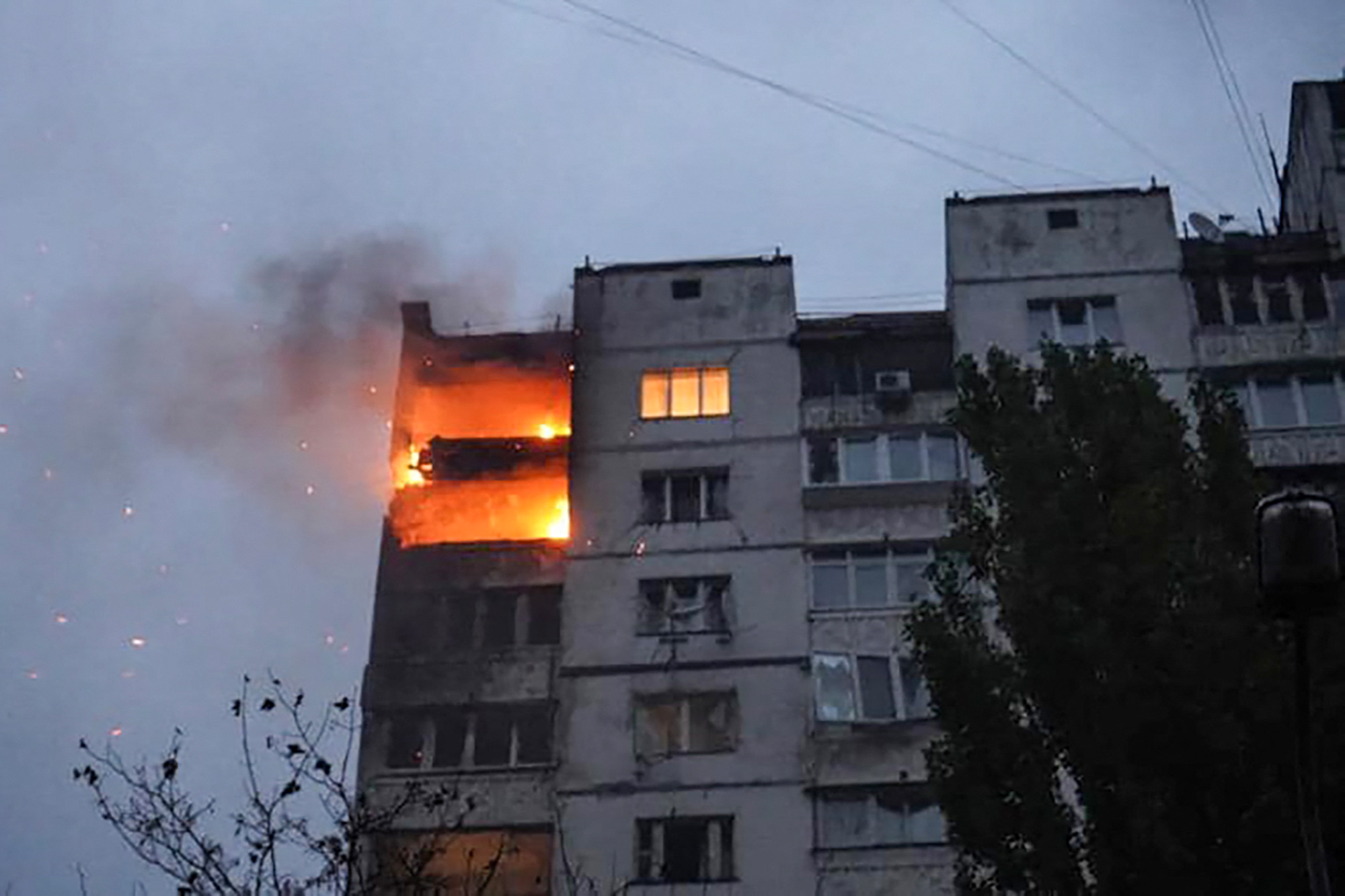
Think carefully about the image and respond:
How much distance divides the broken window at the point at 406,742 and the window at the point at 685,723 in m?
4.76

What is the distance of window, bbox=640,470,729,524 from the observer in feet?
123

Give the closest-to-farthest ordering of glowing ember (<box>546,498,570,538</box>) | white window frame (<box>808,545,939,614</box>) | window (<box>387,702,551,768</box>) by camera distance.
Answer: window (<box>387,702,551,768</box>)
white window frame (<box>808,545,939,614</box>)
glowing ember (<box>546,498,570,538</box>)

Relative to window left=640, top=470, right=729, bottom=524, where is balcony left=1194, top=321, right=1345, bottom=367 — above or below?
above

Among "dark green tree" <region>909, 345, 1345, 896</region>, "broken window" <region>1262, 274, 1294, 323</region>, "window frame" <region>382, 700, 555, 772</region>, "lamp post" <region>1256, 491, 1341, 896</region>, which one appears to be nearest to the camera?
"lamp post" <region>1256, 491, 1341, 896</region>

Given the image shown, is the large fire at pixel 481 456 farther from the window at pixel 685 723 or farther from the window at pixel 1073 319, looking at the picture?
the window at pixel 1073 319

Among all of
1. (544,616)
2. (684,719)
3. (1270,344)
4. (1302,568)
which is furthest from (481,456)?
(1302,568)

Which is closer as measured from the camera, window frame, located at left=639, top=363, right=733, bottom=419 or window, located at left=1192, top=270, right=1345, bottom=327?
window, located at left=1192, top=270, right=1345, bottom=327

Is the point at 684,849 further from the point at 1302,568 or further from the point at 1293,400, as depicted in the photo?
the point at 1302,568

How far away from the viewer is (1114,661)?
1862 cm

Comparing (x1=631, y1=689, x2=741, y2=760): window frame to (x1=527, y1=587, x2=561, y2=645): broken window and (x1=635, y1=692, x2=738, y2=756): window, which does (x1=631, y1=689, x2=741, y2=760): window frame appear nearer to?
(x1=635, y1=692, x2=738, y2=756): window

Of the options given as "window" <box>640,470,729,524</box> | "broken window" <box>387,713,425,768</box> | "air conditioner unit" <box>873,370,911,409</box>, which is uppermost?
"air conditioner unit" <box>873,370,911,409</box>

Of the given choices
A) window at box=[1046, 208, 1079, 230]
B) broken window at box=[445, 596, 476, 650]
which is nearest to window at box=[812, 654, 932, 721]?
broken window at box=[445, 596, 476, 650]

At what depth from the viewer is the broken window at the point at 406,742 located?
35281mm

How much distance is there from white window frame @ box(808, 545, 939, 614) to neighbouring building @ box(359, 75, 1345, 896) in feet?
0.24
